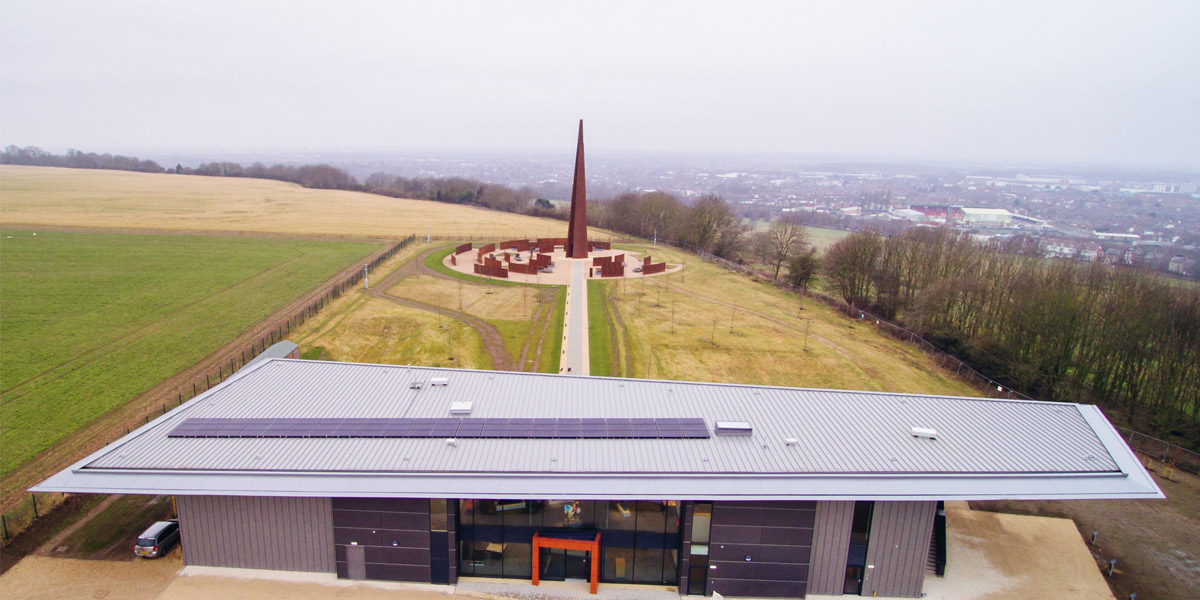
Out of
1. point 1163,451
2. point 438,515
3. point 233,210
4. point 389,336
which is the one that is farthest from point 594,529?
point 233,210

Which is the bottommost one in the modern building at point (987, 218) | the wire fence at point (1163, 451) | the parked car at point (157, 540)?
the wire fence at point (1163, 451)

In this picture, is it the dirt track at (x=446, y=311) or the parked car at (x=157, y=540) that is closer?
the parked car at (x=157, y=540)

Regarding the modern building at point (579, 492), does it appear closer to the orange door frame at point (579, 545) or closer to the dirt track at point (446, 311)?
the orange door frame at point (579, 545)

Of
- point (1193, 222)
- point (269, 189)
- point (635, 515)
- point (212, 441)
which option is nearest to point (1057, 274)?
point (635, 515)

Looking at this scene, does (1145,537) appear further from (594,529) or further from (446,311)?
(446,311)

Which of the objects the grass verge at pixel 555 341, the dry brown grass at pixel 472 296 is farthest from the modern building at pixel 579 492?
the dry brown grass at pixel 472 296

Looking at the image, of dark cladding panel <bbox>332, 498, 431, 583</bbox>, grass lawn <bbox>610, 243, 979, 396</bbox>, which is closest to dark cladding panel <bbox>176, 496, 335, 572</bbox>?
dark cladding panel <bbox>332, 498, 431, 583</bbox>

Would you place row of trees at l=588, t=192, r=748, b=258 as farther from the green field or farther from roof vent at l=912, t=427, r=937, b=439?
roof vent at l=912, t=427, r=937, b=439
